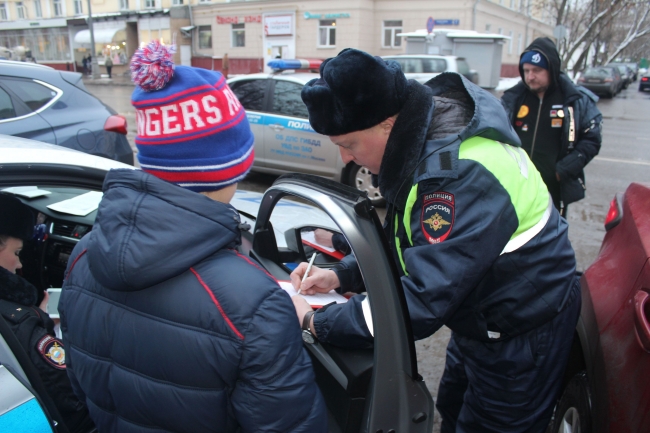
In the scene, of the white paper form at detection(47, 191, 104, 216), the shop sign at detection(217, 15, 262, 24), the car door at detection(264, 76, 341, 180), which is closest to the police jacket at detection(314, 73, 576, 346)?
the white paper form at detection(47, 191, 104, 216)

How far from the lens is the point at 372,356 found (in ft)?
4.30

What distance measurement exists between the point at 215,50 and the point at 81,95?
1143 inches

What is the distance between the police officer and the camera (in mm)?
1279

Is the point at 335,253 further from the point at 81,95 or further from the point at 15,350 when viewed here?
the point at 81,95

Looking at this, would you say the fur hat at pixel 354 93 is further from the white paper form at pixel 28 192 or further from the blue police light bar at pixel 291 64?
the blue police light bar at pixel 291 64

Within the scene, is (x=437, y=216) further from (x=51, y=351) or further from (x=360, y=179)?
(x=360, y=179)

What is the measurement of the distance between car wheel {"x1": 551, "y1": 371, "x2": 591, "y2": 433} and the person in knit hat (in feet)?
3.55

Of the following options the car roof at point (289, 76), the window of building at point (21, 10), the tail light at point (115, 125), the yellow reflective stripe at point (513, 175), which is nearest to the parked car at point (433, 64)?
the car roof at point (289, 76)

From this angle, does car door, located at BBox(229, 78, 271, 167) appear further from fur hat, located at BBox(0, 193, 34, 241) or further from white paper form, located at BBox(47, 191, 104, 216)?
fur hat, located at BBox(0, 193, 34, 241)

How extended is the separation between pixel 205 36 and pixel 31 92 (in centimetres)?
3056

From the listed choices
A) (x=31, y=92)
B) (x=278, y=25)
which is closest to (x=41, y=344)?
(x=31, y=92)

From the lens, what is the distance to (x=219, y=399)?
1001 mm

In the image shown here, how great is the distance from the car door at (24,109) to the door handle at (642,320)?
13.2 feet

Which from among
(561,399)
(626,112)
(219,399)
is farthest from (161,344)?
(626,112)
